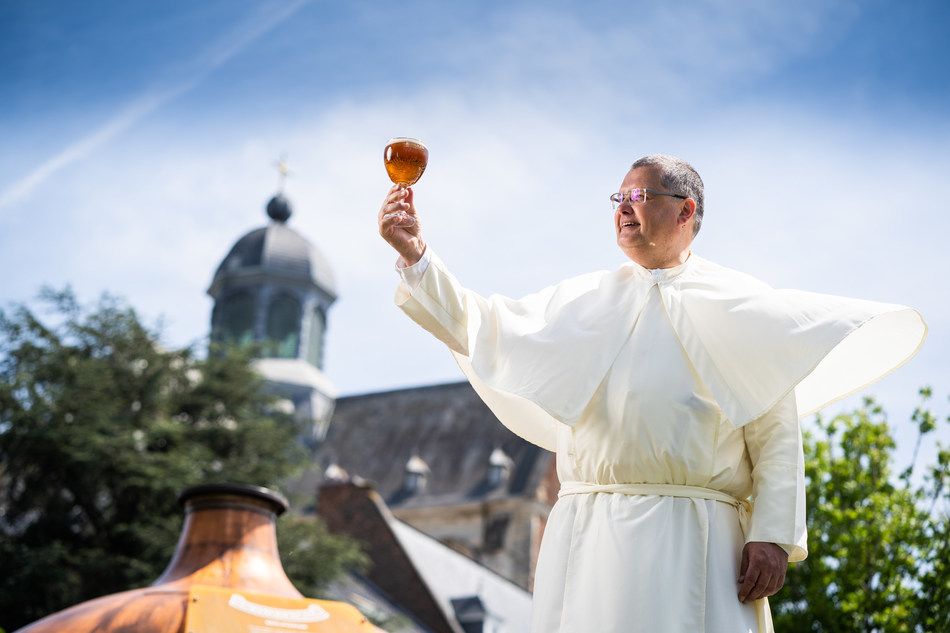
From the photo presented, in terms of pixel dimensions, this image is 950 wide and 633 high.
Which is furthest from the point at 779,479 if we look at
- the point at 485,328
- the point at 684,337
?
the point at 485,328

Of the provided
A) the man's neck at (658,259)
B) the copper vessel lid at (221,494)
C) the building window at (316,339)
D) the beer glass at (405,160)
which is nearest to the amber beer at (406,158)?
the beer glass at (405,160)

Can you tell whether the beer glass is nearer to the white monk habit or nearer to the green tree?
the white monk habit

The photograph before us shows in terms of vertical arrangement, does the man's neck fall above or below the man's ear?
below

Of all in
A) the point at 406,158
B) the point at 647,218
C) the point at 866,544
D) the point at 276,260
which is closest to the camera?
the point at 406,158

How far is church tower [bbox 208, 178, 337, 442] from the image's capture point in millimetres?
51750

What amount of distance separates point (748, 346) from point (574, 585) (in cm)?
93

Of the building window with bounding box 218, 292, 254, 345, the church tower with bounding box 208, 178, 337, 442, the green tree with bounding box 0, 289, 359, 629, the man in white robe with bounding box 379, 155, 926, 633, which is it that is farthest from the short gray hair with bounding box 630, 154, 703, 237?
the building window with bounding box 218, 292, 254, 345

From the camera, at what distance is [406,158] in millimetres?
3975

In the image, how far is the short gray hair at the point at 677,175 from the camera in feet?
13.5

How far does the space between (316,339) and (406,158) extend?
4934 centimetres

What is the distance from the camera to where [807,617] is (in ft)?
40.6

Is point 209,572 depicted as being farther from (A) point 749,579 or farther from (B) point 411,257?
(A) point 749,579

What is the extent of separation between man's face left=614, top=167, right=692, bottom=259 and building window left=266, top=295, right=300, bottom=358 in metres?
47.6

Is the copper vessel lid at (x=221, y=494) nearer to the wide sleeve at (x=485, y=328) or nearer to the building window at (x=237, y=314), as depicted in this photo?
the wide sleeve at (x=485, y=328)
